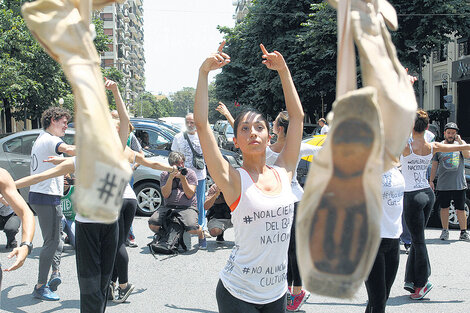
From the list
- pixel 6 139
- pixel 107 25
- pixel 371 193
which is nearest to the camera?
pixel 371 193

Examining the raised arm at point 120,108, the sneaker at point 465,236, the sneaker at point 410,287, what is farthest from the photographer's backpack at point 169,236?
the sneaker at point 465,236

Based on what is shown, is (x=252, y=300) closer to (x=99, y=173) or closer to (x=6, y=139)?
(x=99, y=173)

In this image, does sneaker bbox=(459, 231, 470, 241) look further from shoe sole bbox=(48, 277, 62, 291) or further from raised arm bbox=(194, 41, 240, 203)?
raised arm bbox=(194, 41, 240, 203)

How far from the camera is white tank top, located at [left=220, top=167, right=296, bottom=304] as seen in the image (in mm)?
2924

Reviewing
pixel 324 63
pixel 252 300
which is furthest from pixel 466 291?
pixel 324 63

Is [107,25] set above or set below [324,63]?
above

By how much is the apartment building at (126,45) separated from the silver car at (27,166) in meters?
57.8

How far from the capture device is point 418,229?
5719mm

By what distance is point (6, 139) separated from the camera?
10.8m

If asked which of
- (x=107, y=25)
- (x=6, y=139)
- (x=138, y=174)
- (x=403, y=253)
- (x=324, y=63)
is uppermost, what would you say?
(x=107, y=25)

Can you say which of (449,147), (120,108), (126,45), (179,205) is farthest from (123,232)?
(126,45)

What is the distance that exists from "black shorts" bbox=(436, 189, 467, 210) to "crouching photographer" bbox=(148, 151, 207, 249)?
4079 millimetres

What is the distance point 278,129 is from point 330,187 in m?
4.40

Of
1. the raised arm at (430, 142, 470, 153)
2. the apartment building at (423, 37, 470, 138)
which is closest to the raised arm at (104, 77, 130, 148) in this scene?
the raised arm at (430, 142, 470, 153)
